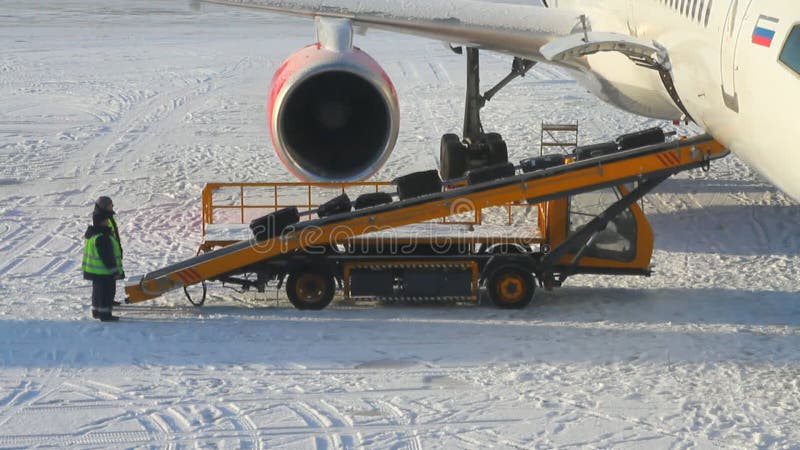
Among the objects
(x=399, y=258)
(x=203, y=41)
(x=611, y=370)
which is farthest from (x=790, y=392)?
(x=203, y=41)

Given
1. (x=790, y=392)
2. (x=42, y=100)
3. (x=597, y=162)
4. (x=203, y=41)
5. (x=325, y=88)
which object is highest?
(x=203, y=41)

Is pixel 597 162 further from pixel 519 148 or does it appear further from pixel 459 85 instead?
pixel 459 85

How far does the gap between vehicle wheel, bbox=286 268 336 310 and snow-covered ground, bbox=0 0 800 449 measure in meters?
0.16

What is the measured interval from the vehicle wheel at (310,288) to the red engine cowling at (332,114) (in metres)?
1.05

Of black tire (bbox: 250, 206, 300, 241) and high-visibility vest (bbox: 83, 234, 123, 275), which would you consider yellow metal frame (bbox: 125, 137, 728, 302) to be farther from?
high-visibility vest (bbox: 83, 234, 123, 275)

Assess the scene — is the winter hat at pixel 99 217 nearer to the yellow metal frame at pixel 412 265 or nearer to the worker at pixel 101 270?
the worker at pixel 101 270

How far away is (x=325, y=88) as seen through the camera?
1285cm

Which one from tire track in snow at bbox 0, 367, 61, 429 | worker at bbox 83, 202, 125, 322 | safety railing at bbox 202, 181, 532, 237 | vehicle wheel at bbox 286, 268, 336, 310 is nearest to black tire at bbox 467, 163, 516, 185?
vehicle wheel at bbox 286, 268, 336, 310

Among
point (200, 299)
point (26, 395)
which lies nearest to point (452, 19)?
point (200, 299)

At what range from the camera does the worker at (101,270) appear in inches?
448

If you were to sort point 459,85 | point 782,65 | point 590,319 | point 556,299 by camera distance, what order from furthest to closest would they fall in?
point 459,85 → point 556,299 → point 590,319 → point 782,65

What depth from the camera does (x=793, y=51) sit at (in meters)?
7.76

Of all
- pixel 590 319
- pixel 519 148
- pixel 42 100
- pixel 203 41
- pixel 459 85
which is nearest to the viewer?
pixel 590 319

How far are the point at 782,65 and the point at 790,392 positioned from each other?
123 inches
